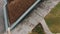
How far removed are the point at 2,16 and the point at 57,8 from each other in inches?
25.9

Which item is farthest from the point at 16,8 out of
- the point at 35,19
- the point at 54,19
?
the point at 54,19

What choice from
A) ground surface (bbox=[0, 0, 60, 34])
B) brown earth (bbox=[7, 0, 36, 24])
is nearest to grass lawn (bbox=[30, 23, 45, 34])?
ground surface (bbox=[0, 0, 60, 34])

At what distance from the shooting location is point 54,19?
1.84 m

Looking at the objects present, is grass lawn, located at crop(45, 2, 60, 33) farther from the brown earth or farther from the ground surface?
the brown earth

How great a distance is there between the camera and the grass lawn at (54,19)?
68.6 inches

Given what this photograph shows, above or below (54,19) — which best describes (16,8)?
above

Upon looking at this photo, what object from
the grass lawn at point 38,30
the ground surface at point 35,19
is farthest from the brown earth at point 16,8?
the grass lawn at point 38,30

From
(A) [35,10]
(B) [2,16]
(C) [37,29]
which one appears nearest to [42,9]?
(A) [35,10]

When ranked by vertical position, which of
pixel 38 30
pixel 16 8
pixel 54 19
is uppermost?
pixel 16 8

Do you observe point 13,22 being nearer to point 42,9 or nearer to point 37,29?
point 37,29

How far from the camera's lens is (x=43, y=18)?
185 centimetres

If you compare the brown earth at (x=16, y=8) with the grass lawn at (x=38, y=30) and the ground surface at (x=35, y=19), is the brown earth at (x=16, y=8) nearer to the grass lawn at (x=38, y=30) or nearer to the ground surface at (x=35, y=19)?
the ground surface at (x=35, y=19)

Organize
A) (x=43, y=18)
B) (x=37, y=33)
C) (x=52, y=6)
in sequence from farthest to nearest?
(x=52, y=6)
(x=43, y=18)
(x=37, y=33)

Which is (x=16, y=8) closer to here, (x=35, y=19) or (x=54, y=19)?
(x=35, y=19)
